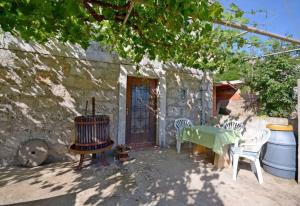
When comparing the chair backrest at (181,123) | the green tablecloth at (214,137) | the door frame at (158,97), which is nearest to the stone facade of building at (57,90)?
the door frame at (158,97)

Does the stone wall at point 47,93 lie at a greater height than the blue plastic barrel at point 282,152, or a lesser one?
greater

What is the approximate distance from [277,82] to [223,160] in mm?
4376

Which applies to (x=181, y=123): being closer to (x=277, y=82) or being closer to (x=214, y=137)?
(x=214, y=137)

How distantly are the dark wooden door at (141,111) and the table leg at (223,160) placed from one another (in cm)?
188

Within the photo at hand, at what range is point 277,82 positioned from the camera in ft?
20.4

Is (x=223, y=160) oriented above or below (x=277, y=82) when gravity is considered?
below

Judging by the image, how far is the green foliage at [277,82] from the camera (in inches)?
241

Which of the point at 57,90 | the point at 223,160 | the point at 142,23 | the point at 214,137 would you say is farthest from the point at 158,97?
the point at 142,23

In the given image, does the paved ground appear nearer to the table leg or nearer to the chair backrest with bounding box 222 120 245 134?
the table leg

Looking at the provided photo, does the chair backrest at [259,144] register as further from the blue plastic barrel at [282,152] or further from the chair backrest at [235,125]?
the chair backrest at [235,125]

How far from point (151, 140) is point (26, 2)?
4.07m

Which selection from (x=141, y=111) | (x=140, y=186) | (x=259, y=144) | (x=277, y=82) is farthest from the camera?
(x=277, y=82)

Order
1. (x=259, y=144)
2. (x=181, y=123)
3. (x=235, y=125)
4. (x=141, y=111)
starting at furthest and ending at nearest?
1. (x=181, y=123)
2. (x=141, y=111)
3. (x=235, y=125)
4. (x=259, y=144)

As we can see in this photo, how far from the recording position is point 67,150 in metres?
3.86
